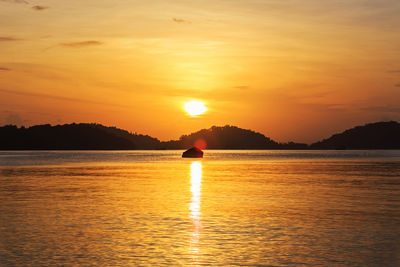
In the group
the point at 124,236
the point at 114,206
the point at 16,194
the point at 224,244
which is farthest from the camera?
the point at 16,194

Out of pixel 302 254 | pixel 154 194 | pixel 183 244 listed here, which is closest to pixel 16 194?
pixel 154 194

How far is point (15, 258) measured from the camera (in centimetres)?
1872

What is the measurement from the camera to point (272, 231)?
81.2ft

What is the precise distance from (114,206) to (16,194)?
13.9 m

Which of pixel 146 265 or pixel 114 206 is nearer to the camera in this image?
pixel 146 265

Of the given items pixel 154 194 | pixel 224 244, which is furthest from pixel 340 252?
pixel 154 194

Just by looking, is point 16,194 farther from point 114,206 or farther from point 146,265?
point 146,265

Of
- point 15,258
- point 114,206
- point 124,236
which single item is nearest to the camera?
point 15,258

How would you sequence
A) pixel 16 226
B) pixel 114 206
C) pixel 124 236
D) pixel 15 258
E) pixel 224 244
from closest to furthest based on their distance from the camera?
pixel 15 258 < pixel 224 244 < pixel 124 236 < pixel 16 226 < pixel 114 206

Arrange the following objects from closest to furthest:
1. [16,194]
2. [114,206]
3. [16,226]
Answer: [16,226]
[114,206]
[16,194]

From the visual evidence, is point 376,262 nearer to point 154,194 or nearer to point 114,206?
point 114,206

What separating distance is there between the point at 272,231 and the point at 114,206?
14.8 metres

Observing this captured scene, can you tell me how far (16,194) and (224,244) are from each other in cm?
2962

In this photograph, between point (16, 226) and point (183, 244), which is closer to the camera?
point (183, 244)
